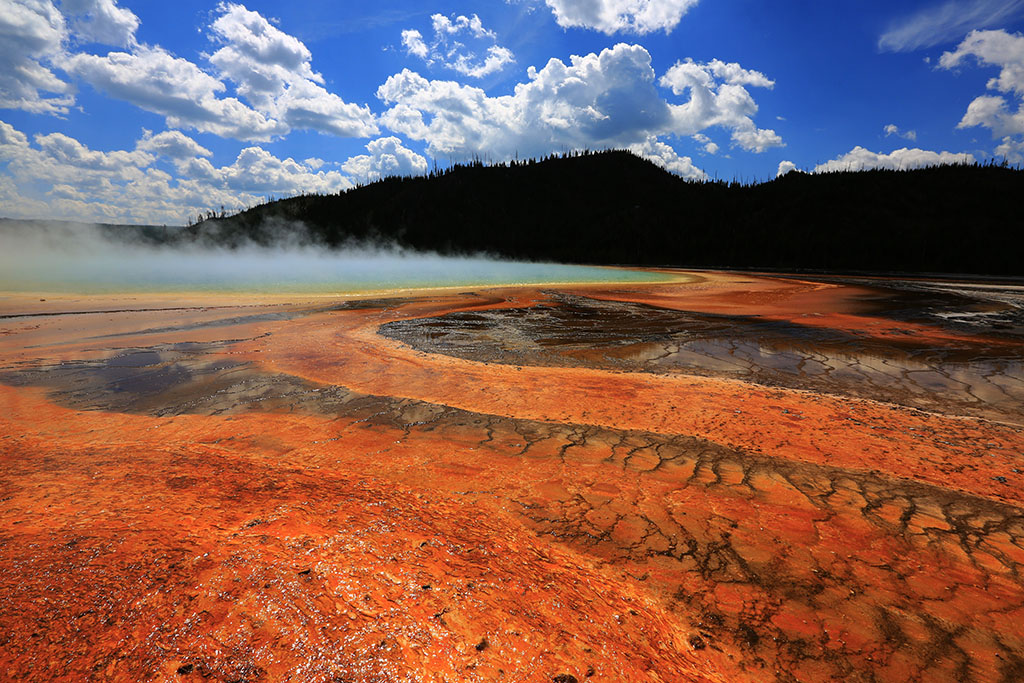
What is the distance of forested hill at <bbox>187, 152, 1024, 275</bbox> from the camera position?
46.2m

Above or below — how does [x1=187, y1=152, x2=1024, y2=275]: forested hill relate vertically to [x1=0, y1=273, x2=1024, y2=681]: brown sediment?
above

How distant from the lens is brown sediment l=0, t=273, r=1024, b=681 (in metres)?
1.91

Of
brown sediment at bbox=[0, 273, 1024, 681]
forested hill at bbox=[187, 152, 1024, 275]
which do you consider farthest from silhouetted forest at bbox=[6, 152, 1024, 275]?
brown sediment at bbox=[0, 273, 1024, 681]

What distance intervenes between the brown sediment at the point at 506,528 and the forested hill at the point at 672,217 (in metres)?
51.3

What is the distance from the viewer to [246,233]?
10406 cm

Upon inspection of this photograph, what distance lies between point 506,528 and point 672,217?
76.6 m

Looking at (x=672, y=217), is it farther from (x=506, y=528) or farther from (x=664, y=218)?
(x=506, y=528)

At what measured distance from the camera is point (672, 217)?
71125 millimetres

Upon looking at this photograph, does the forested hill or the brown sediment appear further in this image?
the forested hill

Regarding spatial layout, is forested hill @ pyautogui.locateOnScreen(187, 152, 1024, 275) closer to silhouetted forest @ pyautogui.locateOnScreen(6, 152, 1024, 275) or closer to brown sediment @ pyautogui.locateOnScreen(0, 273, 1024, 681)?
silhouetted forest @ pyautogui.locateOnScreen(6, 152, 1024, 275)

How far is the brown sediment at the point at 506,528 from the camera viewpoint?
191 cm

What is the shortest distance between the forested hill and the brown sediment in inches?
2019

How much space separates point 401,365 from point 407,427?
2612mm

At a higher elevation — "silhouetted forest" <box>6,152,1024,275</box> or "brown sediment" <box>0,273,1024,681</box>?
"silhouetted forest" <box>6,152,1024,275</box>
